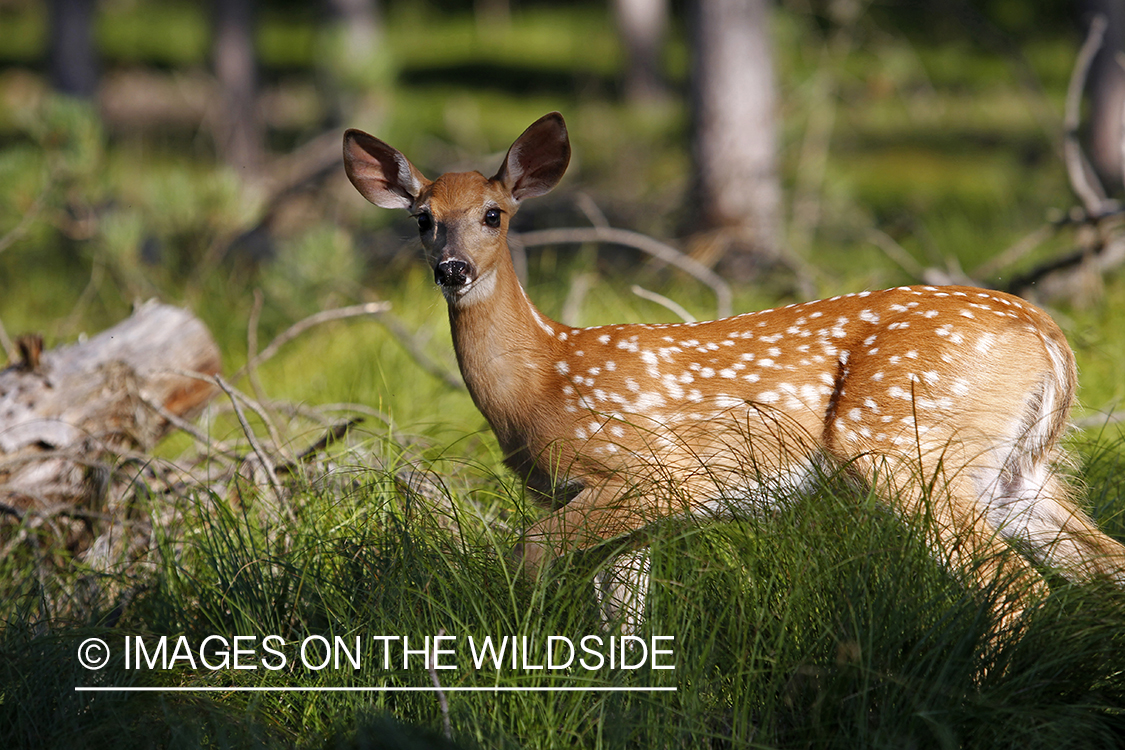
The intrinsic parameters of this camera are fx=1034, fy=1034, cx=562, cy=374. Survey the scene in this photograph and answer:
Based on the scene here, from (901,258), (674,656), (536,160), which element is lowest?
(674,656)

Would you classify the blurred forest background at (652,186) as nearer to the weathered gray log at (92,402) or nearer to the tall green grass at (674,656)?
the weathered gray log at (92,402)

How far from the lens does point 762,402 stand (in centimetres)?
306

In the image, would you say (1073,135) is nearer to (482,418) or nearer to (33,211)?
(482,418)

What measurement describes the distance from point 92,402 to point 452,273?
2006mm

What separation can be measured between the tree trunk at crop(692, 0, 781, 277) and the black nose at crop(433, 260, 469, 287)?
442 cm

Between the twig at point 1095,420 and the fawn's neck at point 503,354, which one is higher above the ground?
the twig at point 1095,420

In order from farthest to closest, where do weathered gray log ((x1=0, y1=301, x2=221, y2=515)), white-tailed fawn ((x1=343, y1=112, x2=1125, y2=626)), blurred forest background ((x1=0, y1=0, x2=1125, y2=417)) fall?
blurred forest background ((x1=0, y1=0, x2=1125, y2=417)) < weathered gray log ((x1=0, y1=301, x2=221, y2=515)) < white-tailed fawn ((x1=343, y1=112, x2=1125, y2=626))

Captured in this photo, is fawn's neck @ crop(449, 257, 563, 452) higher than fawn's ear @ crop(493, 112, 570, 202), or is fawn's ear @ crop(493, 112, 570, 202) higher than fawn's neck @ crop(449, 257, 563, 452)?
fawn's ear @ crop(493, 112, 570, 202)

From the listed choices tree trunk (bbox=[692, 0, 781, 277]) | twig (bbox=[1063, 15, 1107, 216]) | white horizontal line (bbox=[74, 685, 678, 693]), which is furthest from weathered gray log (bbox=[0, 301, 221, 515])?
twig (bbox=[1063, 15, 1107, 216])

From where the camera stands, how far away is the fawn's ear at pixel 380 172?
3418 millimetres

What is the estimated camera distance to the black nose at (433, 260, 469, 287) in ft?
9.93

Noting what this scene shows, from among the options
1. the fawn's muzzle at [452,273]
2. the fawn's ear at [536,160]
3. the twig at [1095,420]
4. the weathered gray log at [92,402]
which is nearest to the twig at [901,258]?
the twig at [1095,420]

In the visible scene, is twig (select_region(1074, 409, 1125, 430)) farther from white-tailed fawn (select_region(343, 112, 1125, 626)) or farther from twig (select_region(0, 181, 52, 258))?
twig (select_region(0, 181, 52, 258))

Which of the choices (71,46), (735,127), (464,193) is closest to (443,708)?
(464,193)
